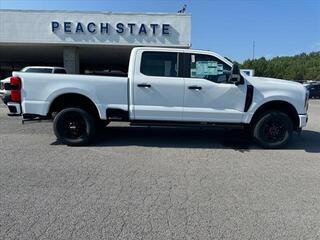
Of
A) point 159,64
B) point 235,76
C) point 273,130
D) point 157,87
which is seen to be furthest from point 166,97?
point 273,130

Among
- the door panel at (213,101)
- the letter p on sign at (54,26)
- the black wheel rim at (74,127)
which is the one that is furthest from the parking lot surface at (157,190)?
the letter p on sign at (54,26)

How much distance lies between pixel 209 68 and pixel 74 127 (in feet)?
10.7

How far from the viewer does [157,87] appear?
6953 mm

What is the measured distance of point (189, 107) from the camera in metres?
7.08

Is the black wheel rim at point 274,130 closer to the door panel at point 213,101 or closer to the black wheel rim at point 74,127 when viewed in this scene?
the door panel at point 213,101

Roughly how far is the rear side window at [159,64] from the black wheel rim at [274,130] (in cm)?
236

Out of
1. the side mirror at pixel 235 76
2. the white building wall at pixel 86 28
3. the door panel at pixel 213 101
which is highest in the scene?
the white building wall at pixel 86 28

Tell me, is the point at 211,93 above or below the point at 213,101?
above

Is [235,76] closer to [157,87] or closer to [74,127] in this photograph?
[157,87]

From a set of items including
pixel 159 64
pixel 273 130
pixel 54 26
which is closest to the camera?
pixel 159 64

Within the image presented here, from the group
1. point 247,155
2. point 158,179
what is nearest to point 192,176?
point 158,179

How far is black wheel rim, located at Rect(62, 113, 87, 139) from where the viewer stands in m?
7.15

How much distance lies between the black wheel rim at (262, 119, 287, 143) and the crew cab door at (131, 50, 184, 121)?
1.97 metres

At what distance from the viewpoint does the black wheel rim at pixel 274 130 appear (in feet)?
23.7
